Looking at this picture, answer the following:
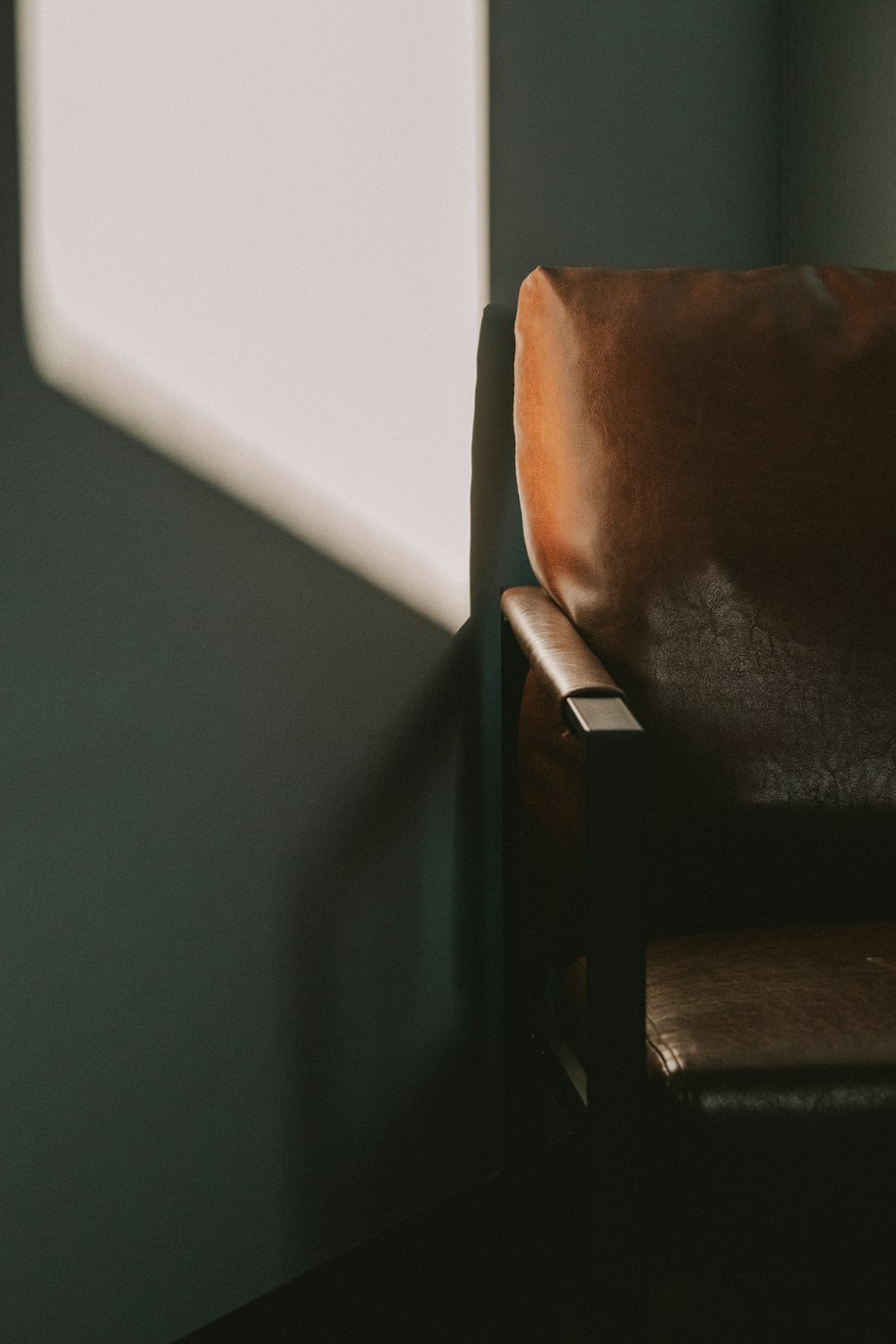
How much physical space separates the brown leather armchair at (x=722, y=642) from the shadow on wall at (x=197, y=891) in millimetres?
138

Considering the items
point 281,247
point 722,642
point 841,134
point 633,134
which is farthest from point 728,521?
point 841,134

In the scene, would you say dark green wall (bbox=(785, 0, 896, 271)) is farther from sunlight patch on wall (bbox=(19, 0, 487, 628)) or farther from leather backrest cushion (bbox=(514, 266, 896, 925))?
sunlight patch on wall (bbox=(19, 0, 487, 628))

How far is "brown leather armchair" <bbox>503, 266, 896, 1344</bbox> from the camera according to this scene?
105 cm

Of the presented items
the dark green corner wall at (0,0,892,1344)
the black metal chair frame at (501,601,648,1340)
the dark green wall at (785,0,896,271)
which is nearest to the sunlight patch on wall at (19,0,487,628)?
the dark green corner wall at (0,0,892,1344)

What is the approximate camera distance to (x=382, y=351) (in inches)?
45.4

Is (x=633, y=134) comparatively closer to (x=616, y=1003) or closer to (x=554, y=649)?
(x=554, y=649)

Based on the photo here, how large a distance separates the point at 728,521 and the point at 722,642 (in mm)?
123

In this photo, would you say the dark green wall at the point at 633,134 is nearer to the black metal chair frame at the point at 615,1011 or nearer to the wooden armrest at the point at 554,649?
the wooden armrest at the point at 554,649

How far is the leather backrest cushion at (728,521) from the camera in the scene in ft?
3.50

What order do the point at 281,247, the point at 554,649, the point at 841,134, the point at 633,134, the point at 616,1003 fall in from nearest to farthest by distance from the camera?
the point at 616,1003 < the point at 554,649 < the point at 281,247 < the point at 633,134 < the point at 841,134

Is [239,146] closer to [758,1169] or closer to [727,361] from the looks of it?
[727,361]

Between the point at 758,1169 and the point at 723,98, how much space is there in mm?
1372

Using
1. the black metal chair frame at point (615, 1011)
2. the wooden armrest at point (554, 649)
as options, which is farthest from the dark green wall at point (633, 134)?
the black metal chair frame at point (615, 1011)

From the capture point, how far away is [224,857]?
104cm
